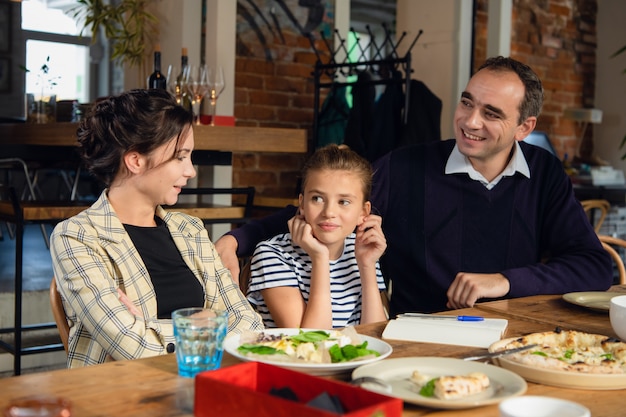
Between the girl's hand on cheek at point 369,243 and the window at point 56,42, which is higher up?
the window at point 56,42

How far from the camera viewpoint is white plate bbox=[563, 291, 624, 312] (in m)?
1.69

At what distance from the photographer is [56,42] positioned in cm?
863

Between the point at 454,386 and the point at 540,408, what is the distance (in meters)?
0.13

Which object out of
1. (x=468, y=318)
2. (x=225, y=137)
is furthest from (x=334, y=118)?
(x=468, y=318)

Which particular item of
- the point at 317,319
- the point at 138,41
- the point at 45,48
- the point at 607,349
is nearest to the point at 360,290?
the point at 317,319

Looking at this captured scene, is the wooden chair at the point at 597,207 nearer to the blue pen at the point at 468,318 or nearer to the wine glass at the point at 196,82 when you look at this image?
the wine glass at the point at 196,82

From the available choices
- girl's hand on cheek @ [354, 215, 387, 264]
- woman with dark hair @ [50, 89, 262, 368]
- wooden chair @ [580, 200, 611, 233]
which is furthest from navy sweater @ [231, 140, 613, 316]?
wooden chair @ [580, 200, 611, 233]

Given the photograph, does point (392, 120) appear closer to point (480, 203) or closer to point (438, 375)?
point (480, 203)

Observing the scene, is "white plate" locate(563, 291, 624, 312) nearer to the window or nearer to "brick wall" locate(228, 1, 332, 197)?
"brick wall" locate(228, 1, 332, 197)

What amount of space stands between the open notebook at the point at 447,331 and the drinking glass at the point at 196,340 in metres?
0.36

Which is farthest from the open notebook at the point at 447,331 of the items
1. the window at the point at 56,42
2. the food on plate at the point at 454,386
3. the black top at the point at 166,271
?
the window at the point at 56,42

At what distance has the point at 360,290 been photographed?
198 cm

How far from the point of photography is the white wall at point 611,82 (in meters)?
7.24

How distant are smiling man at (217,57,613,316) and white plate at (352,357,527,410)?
3.59 feet
